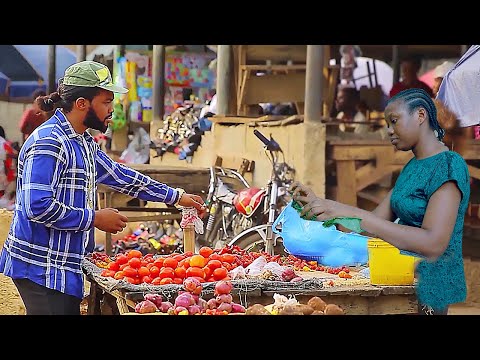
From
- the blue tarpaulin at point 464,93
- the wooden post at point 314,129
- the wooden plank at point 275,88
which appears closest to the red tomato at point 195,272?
the blue tarpaulin at point 464,93

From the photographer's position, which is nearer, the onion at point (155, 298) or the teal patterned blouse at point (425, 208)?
the teal patterned blouse at point (425, 208)

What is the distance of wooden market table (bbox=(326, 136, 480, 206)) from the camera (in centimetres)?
720

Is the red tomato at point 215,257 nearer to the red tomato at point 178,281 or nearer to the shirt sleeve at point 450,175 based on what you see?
the red tomato at point 178,281

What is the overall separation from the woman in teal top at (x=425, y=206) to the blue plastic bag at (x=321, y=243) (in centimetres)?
158

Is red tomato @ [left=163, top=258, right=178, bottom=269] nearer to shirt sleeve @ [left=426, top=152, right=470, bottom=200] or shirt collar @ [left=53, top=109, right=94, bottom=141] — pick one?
shirt collar @ [left=53, top=109, right=94, bottom=141]

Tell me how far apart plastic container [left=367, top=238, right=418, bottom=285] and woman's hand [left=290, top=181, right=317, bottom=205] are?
0.75 m

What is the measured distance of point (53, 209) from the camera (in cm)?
353

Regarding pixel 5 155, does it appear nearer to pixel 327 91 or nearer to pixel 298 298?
pixel 327 91

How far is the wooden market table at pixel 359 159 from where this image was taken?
7.20 metres

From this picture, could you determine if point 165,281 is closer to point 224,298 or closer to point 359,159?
point 224,298

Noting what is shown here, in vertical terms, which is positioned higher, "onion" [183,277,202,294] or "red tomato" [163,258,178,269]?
"red tomato" [163,258,178,269]

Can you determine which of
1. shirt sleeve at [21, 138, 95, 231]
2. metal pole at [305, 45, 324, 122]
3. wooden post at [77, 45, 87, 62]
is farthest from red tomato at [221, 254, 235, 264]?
wooden post at [77, 45, 87, 62]

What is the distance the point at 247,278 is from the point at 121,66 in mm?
8806
